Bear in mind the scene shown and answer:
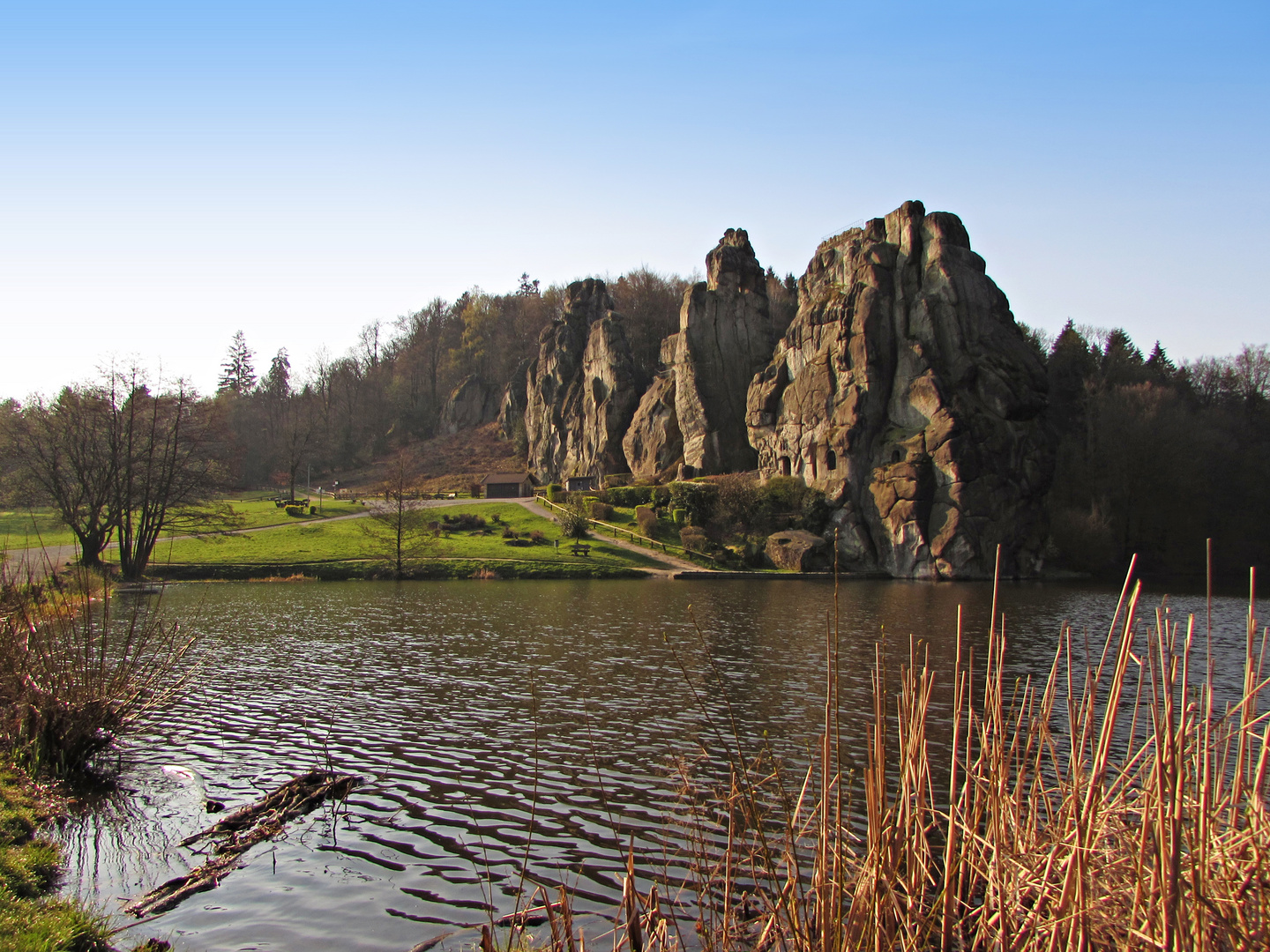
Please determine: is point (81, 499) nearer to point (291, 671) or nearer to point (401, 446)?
point (291, 671)

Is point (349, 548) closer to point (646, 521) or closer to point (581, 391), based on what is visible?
point (646, 521)

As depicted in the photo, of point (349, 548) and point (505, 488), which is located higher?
point (505, 488)

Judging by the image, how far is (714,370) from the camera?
260 ft

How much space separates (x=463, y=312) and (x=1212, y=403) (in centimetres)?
10075

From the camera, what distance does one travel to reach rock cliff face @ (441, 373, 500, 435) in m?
119

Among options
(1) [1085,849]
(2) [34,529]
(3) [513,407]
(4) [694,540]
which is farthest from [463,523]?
(1) [1085,849]

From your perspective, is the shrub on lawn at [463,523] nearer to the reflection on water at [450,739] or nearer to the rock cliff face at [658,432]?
the rock cliff face at [658,432]

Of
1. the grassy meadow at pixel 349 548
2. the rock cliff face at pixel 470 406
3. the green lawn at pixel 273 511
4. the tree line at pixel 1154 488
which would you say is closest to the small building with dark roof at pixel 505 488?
the green lawn at pixel 273 511

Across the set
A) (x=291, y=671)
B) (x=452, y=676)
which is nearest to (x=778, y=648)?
(x=452, y=676)

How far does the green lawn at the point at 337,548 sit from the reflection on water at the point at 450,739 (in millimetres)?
15692

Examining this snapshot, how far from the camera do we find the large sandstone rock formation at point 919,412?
182 ft

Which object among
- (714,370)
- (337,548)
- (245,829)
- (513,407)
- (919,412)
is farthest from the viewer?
(513,407)

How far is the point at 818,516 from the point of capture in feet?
199

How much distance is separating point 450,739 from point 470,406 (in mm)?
106520
